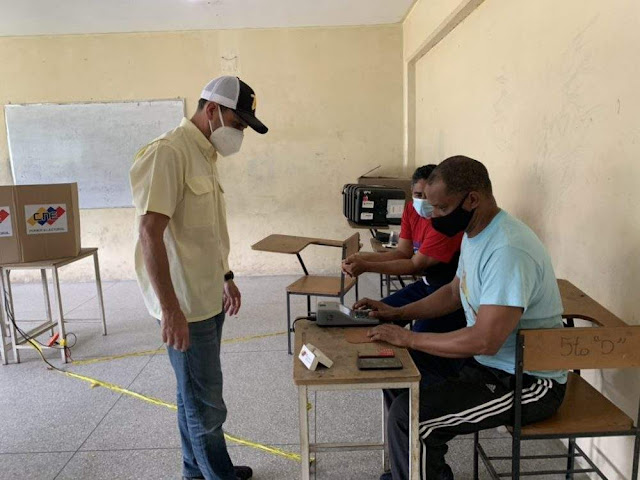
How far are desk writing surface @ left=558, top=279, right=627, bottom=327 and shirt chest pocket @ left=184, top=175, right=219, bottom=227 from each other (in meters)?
1.29

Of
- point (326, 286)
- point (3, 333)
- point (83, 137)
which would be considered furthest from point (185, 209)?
point (83, 137)

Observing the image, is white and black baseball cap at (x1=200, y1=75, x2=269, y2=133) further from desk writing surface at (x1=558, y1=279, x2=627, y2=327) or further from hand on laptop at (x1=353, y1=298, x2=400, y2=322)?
desk writing surface at (x1=558, y1=279, x2=627, y2=327)

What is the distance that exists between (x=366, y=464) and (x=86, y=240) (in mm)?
4478

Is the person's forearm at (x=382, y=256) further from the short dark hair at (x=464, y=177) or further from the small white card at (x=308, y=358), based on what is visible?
the small white card at (x=308, y=358)

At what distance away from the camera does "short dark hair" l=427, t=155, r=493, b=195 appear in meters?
1.43

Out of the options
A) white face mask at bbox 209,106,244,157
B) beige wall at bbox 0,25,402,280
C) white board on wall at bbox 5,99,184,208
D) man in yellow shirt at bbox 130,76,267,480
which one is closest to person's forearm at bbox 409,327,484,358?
man in yellow shirt at bbox 130,76,267,480

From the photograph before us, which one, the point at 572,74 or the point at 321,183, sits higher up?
the point at 572,74

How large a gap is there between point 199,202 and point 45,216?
2099mm

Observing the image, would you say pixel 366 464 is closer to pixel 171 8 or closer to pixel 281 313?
pixel 281 313

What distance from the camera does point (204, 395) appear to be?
1.65 meters

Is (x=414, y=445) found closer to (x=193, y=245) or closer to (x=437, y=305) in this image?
(x=437, y=305)

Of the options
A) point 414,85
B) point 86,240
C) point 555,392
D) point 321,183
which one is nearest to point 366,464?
point 555,392

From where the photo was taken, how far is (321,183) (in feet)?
17.0

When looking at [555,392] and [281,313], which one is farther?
[281,313]
